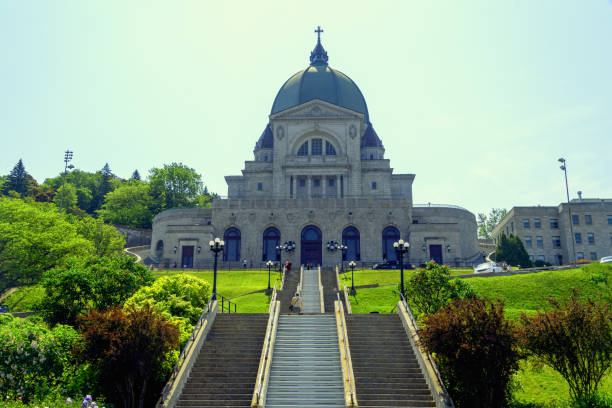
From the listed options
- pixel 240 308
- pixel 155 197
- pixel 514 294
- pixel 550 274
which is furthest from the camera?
pixel 155 197

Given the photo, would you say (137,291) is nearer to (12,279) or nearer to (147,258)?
(12,279)

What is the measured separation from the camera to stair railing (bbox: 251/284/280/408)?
16.7m

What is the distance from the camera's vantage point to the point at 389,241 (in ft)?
180

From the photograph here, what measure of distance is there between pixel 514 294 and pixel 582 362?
49.3ft

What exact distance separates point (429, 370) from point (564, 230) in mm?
52856

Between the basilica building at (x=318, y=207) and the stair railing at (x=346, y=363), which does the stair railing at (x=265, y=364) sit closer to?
the stair railing at (x=346, y=363)

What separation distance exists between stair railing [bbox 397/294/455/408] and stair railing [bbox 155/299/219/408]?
8.63 metres

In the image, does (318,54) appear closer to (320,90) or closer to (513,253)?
(320,90)

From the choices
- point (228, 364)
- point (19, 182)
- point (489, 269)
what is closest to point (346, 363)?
point (228, 364)

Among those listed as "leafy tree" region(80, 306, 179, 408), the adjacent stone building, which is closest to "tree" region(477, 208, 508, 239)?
the adjacent stone building

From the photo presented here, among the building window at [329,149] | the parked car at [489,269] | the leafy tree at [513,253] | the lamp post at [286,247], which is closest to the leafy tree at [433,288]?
the parked car at [489,269]

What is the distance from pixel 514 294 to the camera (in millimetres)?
31438

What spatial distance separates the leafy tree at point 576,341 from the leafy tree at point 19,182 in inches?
3623

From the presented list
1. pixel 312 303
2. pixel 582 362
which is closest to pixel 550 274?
pixel 312 303
